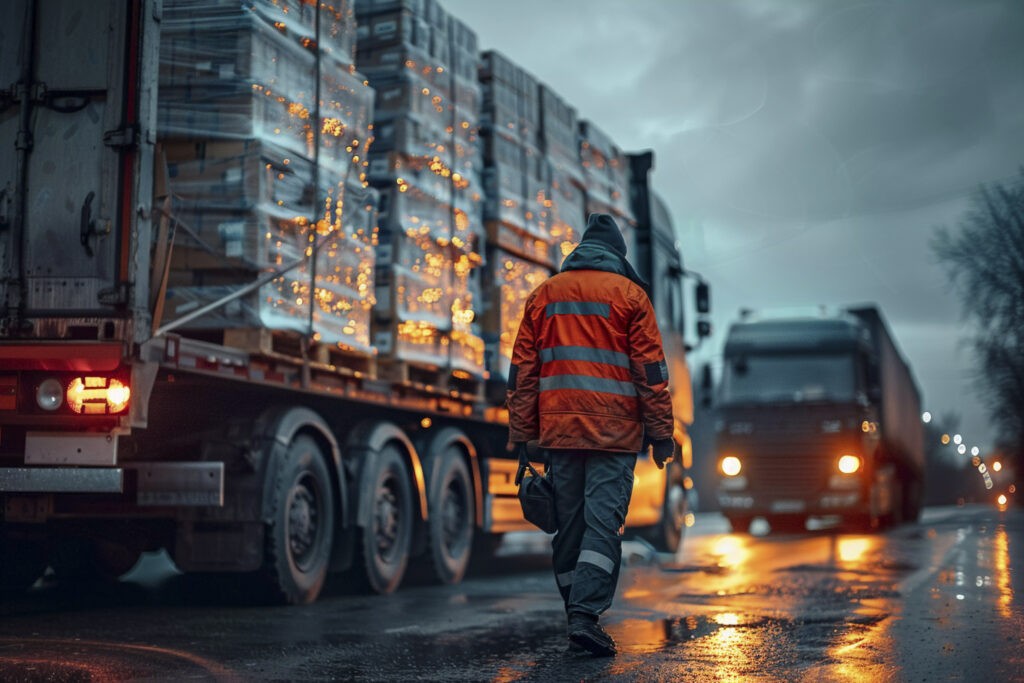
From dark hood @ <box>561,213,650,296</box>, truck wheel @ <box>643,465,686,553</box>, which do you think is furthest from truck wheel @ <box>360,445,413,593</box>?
truck wheel @ <box>643,465,686,553</box>

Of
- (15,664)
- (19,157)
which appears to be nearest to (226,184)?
(19,157)

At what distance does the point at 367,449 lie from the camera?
9141 mm

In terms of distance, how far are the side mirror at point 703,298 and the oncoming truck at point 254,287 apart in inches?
173

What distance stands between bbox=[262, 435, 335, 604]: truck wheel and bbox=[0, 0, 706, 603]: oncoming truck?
0.02 m

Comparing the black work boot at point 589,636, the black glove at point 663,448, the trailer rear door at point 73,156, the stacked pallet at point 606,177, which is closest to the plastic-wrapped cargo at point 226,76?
the trailer rear door at point 73,156

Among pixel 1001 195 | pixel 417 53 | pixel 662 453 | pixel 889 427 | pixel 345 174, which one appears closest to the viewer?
pixel 662 453

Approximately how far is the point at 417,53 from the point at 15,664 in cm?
596

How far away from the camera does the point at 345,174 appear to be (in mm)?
8828

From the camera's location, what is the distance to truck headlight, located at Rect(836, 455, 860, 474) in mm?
→ 20797

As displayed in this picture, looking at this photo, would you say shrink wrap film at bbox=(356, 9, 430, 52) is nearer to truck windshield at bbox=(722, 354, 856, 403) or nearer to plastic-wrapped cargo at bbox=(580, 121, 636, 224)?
plastic-wrapped cargo at bbox=(580, 121, 636, 224)

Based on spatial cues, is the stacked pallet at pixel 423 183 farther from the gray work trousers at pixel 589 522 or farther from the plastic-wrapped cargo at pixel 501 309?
the gray work trousers at pixel 589 522

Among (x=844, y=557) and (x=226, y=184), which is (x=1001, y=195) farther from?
(x=226, y=184)

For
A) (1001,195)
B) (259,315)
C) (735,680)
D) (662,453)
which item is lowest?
(735,680)

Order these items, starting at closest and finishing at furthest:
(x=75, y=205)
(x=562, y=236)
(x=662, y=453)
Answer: (x=662, y=453), (x=75, y=205), (x=562, y=236)
